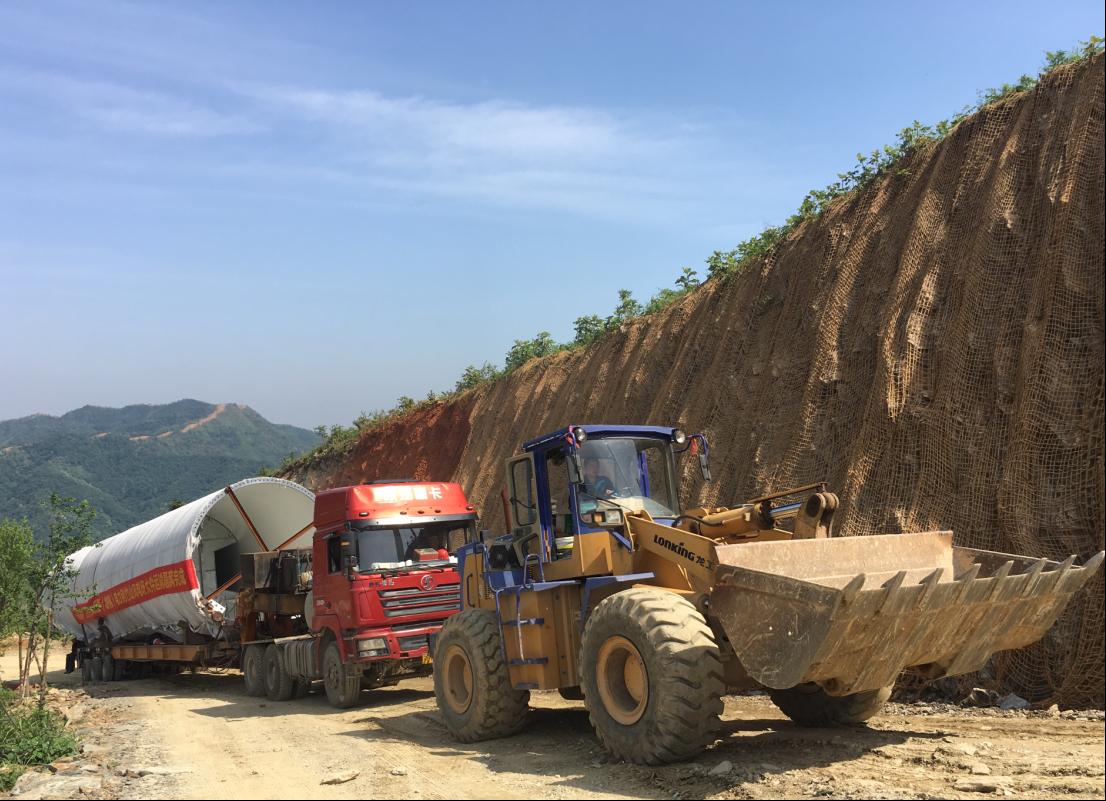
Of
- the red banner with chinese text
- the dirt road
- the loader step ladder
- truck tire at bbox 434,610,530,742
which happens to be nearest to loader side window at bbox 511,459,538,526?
the loader step ladder

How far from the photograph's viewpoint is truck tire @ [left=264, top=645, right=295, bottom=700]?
53.6 feet

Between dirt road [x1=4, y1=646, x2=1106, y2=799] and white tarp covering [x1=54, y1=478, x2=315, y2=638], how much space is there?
5751mm

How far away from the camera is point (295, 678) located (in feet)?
52.6

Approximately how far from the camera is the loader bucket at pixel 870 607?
723 cm

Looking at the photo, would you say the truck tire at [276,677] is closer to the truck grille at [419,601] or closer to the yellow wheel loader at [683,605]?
the truck grille at [419,601]

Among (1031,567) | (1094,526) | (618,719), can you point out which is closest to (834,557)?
(1031,567)

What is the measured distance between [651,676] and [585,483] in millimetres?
2379

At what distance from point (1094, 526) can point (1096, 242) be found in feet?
13.4

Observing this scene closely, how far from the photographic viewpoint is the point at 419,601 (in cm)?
1464

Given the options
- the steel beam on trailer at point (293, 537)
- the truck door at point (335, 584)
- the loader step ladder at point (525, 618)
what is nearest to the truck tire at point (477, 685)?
the loader step ladder at point (525, 618)

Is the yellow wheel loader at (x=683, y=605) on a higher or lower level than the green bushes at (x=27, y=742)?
higher

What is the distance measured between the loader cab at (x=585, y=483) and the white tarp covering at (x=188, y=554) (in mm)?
9266

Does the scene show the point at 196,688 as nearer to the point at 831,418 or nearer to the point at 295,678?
the point at 295,678

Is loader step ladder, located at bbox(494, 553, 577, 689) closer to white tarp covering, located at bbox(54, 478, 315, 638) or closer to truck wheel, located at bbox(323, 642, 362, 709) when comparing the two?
truck wheel, located at bbox(323, 642, 362, 709)
